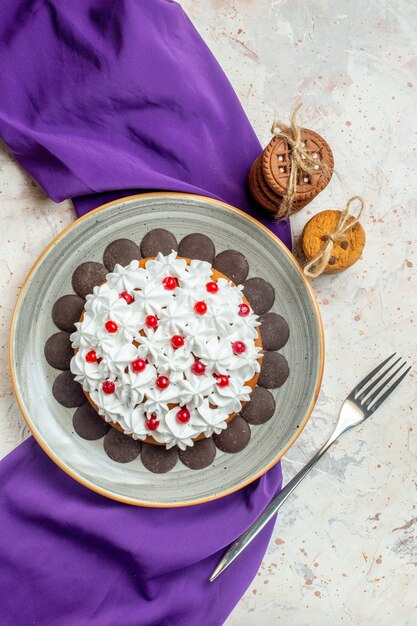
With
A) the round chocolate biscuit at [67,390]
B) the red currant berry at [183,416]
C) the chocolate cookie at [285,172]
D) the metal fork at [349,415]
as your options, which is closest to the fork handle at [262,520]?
the metal fork at [349,415]

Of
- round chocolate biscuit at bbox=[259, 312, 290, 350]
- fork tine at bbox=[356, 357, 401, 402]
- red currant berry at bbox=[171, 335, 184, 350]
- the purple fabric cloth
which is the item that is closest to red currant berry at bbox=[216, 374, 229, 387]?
red currant berry at bbox=[171, 335, 184, 350]

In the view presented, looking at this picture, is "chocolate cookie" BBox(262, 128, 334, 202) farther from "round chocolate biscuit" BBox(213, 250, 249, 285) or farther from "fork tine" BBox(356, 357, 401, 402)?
"fork tine" BBox(356, 357, 401, 402)

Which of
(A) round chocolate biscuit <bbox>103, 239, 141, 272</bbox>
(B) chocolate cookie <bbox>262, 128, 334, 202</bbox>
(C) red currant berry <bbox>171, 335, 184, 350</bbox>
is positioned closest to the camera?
(C) red currant berry <bbox>171, 335, 184, 350</bbox>

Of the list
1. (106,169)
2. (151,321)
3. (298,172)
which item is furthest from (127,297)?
(298,172)

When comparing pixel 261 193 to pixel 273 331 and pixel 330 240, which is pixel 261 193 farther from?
pixel 273 331

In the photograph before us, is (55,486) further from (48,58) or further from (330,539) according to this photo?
(48,58)

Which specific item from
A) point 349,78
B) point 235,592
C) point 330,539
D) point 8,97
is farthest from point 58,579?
point 349,78

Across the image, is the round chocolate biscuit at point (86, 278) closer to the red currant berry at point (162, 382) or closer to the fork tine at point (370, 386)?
the red currant berry at point (162, 382)
